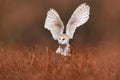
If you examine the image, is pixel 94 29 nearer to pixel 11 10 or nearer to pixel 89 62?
pixel 11 10

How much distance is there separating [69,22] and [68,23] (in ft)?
0.04

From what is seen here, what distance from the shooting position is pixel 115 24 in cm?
497

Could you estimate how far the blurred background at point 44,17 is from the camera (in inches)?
196

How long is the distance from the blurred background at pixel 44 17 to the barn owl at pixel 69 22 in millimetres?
1139

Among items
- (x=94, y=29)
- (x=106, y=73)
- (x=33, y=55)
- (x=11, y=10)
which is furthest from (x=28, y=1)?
(x=106, y=73)

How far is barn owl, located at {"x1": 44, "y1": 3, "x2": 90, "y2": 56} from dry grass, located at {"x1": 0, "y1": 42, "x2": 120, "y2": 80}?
11 cm

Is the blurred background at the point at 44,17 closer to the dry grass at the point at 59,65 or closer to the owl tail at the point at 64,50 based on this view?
the owl tail at the point at 64,50

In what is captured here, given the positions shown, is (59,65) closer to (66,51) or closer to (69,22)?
(66,51)

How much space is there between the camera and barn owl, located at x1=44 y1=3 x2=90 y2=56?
11.8 feet

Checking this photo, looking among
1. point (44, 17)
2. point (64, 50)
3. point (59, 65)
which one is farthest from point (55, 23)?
point (44, 17)

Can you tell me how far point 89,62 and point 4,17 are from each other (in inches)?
80.6

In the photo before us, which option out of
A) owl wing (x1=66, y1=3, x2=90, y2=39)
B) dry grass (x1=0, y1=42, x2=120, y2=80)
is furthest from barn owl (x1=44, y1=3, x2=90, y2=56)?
dry grass (x1=0, y1=42, x2=120, y2=80)

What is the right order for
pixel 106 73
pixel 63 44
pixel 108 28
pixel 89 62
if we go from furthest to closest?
pixel 108 28 → pixel 63 44 → pixel 89 62 → pixel 106 73

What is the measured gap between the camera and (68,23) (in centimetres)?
370
